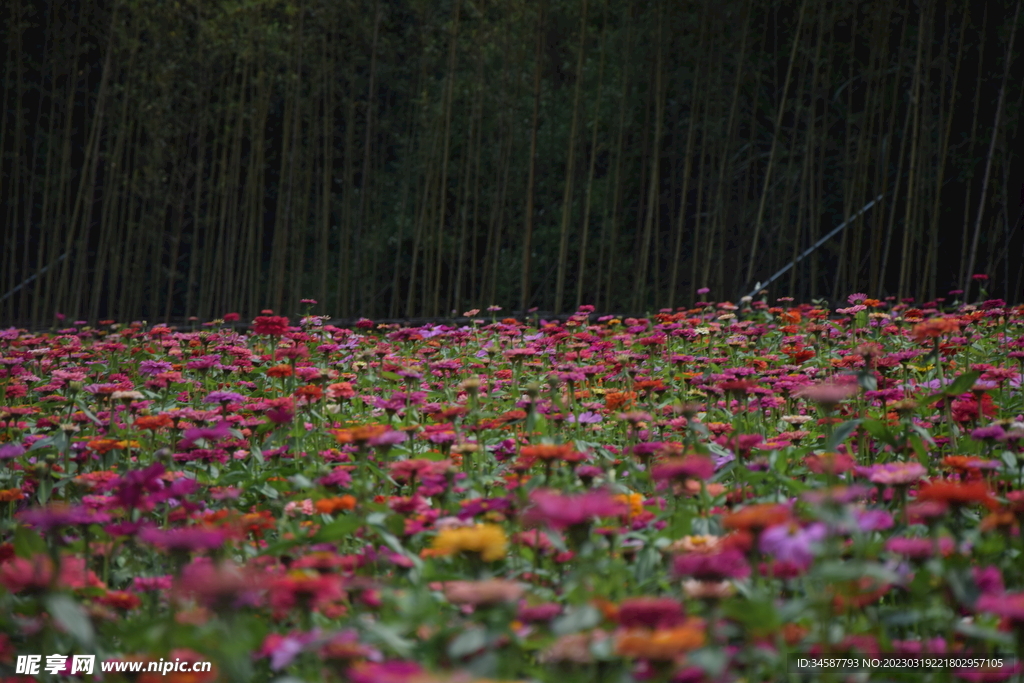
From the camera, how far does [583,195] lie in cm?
809

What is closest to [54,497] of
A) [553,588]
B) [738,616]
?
[553,588]

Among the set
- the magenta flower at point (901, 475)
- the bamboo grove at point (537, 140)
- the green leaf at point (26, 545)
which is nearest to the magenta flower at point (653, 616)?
the magenta flower at point (901, 475)

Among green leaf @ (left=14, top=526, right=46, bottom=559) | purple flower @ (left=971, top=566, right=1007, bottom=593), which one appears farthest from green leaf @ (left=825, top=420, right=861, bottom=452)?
green leaf @ (left=14, top=526, right=46, bottom=559)

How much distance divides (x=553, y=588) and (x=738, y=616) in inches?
17.9

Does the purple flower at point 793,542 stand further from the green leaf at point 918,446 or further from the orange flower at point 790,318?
the orange flower at point 790,318

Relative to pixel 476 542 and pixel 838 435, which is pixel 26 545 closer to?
pixel 476 542

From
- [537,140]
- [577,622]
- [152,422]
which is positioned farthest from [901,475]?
[537,140]

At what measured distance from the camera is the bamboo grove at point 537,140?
19.7 ft

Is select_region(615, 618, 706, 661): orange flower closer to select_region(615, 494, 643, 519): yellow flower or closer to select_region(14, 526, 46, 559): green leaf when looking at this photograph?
select_region(615, 494, 643, 519): yellow flower

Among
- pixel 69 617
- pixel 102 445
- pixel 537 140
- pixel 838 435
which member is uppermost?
pixel 537 140

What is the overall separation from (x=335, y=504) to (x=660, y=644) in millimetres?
→ 625

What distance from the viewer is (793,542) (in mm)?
853

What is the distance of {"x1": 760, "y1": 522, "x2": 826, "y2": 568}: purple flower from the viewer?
845 mm

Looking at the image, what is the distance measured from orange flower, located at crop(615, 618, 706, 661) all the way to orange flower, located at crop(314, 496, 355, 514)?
571mm
